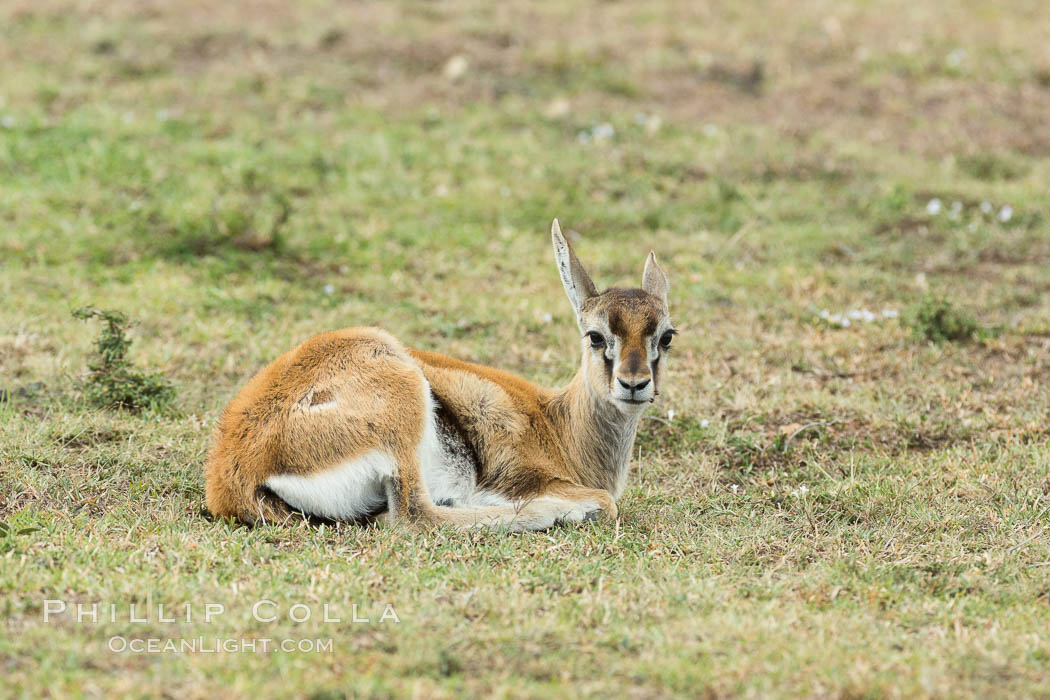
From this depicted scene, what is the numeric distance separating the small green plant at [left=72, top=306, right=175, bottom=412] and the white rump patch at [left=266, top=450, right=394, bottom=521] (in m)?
1.92

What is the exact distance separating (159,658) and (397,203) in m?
6.89

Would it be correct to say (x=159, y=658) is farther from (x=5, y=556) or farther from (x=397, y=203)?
(x=397, y=203)

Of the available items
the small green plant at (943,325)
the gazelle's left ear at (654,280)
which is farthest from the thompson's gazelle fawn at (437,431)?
the small green plant at (943,325)

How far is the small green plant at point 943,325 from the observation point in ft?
26.9

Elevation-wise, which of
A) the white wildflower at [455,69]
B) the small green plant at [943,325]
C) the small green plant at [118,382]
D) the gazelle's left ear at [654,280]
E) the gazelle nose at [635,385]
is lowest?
the small green plant at [943,325]

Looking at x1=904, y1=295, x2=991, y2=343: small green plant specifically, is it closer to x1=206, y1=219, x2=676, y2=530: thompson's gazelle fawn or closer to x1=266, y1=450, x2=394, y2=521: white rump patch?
x1=206, y1=219, x2=676, y2=530: thompson's gazelle fawn

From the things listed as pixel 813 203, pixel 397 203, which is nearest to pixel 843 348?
pixel 813 203

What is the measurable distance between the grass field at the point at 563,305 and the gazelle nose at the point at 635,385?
24.6 inches

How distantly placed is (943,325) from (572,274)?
136 inches

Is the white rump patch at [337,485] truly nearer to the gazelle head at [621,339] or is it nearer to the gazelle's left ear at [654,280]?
the gazelle head at [621,339]

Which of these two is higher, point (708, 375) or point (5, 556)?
point (5, 556)

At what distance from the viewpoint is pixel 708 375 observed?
7.62 m

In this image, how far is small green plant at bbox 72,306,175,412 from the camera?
6738 mm

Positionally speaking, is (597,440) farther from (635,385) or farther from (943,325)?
(943,325)
